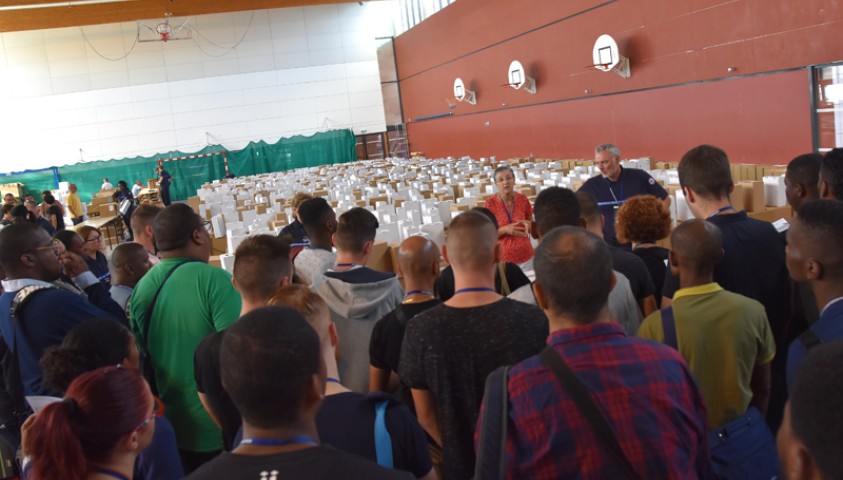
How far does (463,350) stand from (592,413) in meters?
0.57

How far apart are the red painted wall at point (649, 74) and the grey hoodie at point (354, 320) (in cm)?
806

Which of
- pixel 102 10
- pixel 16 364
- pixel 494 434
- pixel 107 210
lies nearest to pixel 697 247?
pixel 494 434

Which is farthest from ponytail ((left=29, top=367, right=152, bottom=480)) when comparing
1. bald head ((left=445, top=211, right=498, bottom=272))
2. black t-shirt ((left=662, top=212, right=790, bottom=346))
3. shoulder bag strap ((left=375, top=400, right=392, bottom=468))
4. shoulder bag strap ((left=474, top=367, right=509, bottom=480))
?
black t-shirt ((left=662, top=212, right=790, bottom=346))

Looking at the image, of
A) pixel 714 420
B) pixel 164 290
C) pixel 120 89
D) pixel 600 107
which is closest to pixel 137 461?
pixel 164 290

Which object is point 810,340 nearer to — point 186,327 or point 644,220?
point 644,220

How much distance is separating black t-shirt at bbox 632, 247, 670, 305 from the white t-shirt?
1564mm

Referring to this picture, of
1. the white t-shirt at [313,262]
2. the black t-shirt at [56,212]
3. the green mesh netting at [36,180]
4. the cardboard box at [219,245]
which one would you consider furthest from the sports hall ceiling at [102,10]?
the white t-shirt at [313,262]

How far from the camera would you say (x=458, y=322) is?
184cm

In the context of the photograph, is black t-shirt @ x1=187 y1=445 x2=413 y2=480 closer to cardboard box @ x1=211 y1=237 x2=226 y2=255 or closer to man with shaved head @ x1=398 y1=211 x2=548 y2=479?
man with shaved head @ x1=398 y1=211 x2=548 y2=479

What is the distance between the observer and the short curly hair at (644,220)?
2.98 meters

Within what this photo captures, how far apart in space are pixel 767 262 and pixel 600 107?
1222 cm

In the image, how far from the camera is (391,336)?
7.29 feet

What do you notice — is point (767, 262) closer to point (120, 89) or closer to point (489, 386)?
point (489, 386)

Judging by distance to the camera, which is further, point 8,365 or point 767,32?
point 767,32
